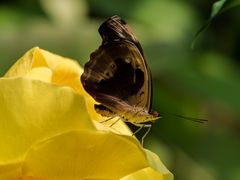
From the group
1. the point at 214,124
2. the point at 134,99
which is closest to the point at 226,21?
the point at 214,124

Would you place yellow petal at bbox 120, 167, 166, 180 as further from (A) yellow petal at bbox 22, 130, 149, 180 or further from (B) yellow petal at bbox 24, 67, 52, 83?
(B) yellow petal at bbox 24, 67, 52, 83

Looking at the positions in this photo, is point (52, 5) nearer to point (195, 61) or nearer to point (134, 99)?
point (195, 61)

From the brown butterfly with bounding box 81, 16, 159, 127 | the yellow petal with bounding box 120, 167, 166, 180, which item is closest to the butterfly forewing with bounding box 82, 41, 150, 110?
the brown butterfly with bounding box 81, 16, 159, 127

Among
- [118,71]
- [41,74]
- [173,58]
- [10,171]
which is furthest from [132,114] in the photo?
[173,58]

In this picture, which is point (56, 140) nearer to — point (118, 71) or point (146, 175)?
point (146, 175)

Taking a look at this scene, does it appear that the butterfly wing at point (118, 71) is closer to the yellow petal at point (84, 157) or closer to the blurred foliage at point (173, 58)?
the yellow petal at point (84, 157)

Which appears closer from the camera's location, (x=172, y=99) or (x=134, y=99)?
(x=134, y=99)
